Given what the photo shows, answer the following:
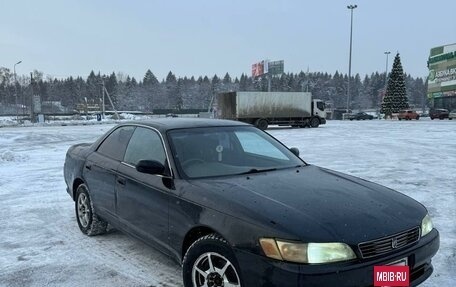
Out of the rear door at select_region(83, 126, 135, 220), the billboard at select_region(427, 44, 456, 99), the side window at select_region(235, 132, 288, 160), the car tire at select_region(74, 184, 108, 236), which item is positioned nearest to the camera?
the side window at select_region(235, 132, 288, 160)

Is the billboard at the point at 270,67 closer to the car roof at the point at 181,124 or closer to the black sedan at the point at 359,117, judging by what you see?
the black sedan at the point at 359,117

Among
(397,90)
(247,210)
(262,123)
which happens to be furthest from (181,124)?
(397,90)

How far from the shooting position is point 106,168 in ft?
15.6

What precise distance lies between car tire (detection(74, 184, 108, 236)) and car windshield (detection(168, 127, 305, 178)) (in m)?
1.73

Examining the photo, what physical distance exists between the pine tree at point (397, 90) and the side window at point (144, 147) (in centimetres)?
6272

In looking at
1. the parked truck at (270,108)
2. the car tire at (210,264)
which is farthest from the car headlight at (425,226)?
the parked truck at (270,108)

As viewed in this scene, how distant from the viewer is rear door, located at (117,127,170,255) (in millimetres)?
3734

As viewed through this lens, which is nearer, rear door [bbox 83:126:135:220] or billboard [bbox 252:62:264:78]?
rear door [bbox 83:126:135:220]

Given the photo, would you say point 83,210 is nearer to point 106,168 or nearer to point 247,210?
point 106,168

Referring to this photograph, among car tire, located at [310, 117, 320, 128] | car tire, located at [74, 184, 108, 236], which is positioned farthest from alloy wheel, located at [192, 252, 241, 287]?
car tire, located at [310, 117, 320, 128]

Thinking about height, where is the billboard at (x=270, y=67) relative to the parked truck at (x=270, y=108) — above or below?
above

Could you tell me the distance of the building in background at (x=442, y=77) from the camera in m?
64.6

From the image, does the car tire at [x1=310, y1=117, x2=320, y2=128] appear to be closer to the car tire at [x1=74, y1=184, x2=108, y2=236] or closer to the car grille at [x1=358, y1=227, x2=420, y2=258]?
the car tire at [x1=74, y1=184, x2=108, y2=236]

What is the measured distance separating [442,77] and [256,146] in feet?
233
